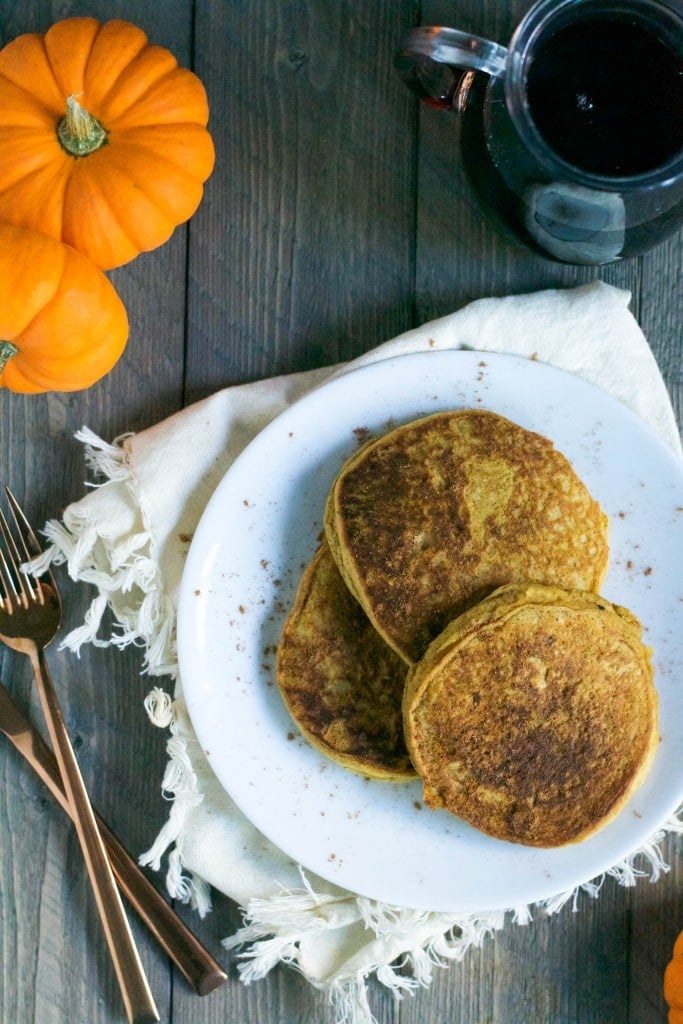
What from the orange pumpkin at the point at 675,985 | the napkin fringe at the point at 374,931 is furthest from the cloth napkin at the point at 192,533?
the orange pumpkin at the point at 675,985

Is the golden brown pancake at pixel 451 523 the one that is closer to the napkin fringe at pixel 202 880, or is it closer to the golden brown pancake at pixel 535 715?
the golden brown pancake at pixel 535 715

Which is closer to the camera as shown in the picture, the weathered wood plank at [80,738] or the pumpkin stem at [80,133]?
the pumpkin stem at [80,133]

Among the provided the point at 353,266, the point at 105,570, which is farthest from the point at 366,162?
the point at 105,570

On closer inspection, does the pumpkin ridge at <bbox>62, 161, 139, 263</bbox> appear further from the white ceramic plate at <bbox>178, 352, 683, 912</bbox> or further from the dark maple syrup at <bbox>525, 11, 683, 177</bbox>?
the dark maple syrup at <bbox>525, 11, 683, 177</bbox>

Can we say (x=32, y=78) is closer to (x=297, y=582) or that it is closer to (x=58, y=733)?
(x=297, y=582)

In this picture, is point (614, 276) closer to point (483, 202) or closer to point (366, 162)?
point (483, 202)

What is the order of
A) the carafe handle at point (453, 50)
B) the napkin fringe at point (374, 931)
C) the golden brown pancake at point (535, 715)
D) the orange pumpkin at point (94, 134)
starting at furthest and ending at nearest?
1. the napkin fringe at point (374, 931)
2. the orange pumpkin at point (94, 134)
3. the golden brown pancake at point (535, 715)
4. the carafe handle at point (453, 50)
